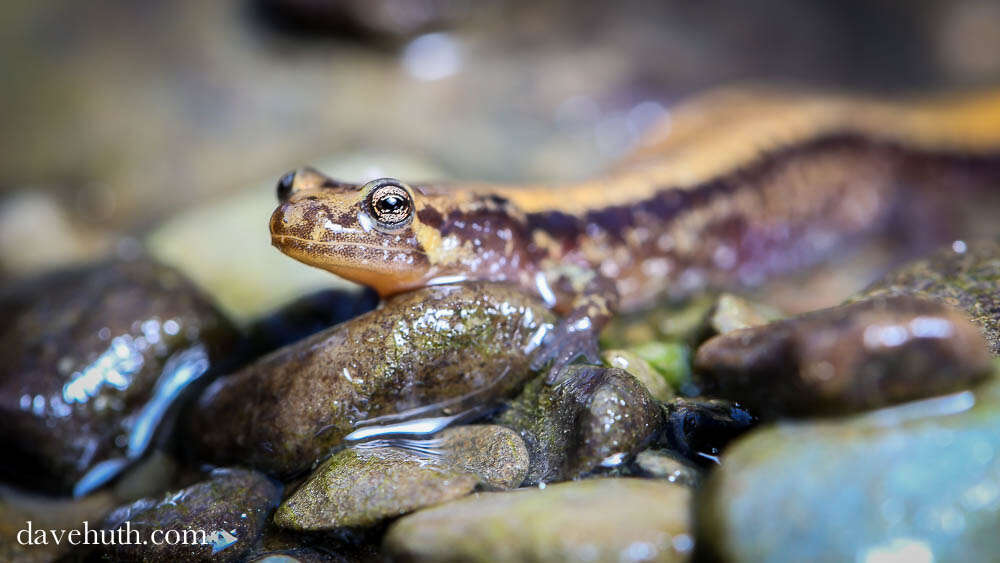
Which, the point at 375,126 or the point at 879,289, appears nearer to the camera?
the point at 879,289

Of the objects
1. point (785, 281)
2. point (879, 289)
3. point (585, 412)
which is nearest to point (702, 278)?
point (785, 281)

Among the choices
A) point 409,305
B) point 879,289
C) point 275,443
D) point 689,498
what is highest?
point 879,289

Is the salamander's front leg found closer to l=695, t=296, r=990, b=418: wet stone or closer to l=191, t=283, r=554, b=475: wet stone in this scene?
l=191, t=283, r=554, b=475: wet stone

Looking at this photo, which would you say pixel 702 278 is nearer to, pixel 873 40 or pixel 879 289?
pixel 879 289

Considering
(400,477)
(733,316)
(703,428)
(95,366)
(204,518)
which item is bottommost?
(204,518)

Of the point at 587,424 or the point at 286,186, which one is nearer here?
the point at 587,424

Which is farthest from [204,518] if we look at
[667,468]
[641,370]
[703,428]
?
[703,428]

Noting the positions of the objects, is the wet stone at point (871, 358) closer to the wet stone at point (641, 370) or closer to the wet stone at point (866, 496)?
the wet stone at point (866, 496)

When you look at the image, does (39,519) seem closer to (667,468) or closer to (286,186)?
(286,186)

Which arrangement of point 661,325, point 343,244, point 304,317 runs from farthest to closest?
point 304,317 → point 661,325 → point 343,244
